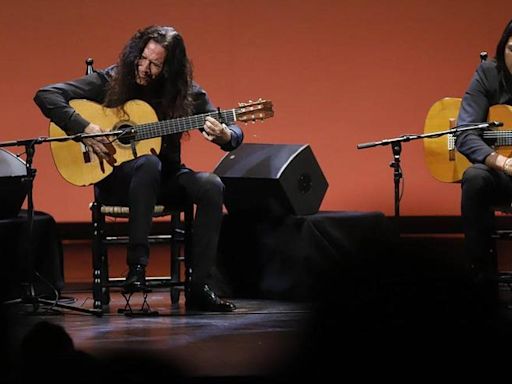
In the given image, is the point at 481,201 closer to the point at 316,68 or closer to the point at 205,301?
the point at 205,301

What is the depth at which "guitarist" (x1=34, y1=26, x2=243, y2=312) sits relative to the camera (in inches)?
145

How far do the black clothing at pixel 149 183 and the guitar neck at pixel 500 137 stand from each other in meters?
1.09

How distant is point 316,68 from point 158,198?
1.65 metres

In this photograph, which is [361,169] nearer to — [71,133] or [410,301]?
[71,133]

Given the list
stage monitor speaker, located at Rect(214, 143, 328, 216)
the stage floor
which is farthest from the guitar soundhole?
the stage floor

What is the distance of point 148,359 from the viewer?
4.60 feet

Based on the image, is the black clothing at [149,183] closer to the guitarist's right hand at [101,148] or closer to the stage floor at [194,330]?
the guitarist's right hand at [101,148]

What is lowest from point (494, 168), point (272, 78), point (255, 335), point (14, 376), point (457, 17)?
point (255, 335)

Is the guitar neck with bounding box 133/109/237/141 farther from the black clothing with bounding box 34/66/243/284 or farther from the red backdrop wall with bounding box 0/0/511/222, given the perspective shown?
the red backdrop wall with bounding box 0/0/511/222

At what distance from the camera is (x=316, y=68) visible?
16.9 ft

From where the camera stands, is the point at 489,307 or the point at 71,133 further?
the point at 71,133

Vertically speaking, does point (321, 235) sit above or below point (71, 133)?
below

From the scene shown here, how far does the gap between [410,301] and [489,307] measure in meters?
0.13

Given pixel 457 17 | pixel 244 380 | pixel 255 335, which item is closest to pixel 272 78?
pixel 457 17
